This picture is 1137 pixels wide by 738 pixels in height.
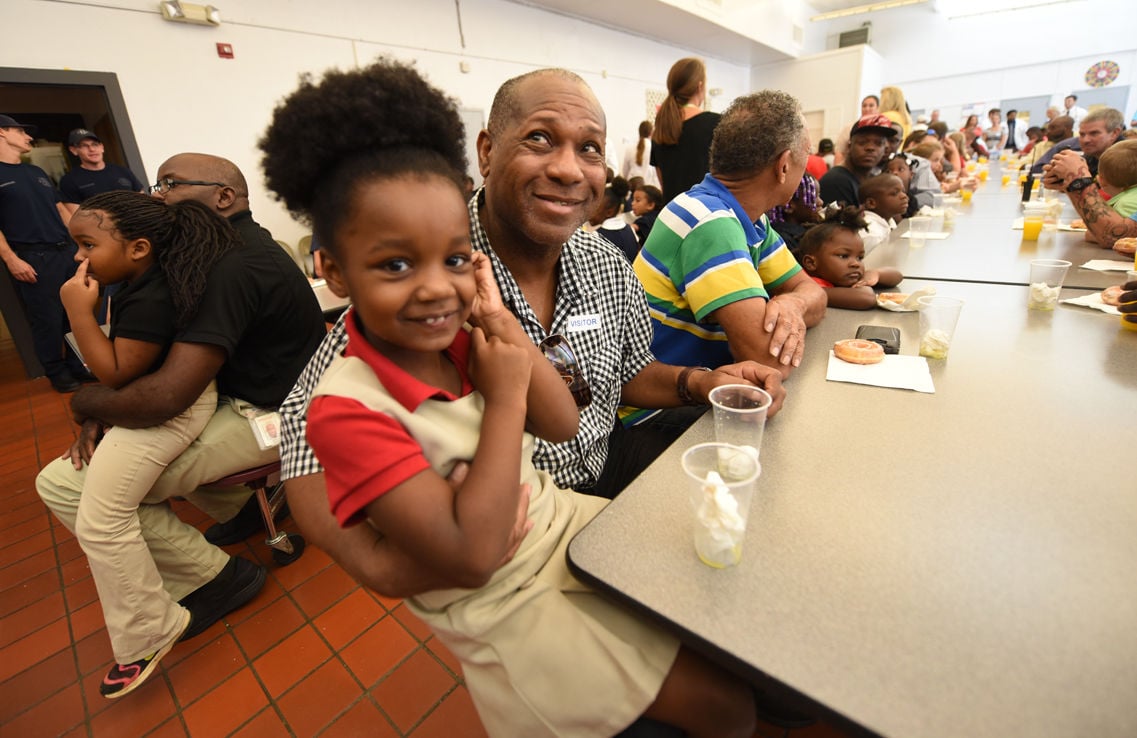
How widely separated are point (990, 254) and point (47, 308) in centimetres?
676

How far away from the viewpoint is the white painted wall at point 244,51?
11.4 feet

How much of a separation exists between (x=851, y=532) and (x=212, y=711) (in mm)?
1945

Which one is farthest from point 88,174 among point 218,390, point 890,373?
point 890,373

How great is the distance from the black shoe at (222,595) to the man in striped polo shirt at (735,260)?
5.41 feet

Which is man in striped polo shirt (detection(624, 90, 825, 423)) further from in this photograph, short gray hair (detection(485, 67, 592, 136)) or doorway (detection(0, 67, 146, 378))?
doorway (detection(0, 67, 146, 378))

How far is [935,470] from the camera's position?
96 cm

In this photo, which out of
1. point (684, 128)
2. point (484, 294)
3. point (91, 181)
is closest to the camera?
point (484, 294)

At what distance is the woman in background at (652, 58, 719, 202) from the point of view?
3516 mm

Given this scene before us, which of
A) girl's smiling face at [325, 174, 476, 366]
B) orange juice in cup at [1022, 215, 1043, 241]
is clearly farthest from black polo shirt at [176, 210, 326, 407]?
orange juice in cup at [1022, 215, 1043, 241]

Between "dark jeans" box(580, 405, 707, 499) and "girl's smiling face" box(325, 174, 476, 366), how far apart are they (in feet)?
2.44

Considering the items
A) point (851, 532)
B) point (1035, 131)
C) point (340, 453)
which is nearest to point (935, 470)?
point (851, 532)

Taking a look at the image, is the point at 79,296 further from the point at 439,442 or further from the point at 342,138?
the point at 439,442

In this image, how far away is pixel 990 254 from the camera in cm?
274

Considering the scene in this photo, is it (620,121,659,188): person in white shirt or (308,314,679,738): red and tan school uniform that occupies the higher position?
(620,121,659,188): person in white shirt
